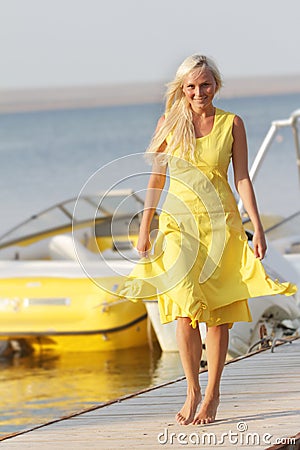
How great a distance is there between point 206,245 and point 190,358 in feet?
1.47

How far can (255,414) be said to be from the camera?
5.73m

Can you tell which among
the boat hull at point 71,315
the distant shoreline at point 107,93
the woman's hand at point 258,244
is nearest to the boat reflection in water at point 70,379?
the boat hull at point 71,315

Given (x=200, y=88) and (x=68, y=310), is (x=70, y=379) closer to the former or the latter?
(x=68, y=310)

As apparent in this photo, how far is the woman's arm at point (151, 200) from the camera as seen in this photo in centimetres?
543

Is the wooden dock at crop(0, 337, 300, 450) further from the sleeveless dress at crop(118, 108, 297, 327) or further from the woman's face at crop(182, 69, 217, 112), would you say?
the woman's face at crop(182, 69, 217, 112)

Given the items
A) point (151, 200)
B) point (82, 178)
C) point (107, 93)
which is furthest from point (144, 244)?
point (107, 93)

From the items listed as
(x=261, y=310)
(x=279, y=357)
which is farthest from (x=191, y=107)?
(x=261, y=310)

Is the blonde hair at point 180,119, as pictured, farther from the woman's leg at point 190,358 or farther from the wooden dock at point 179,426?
the wooden dock at point 179,426

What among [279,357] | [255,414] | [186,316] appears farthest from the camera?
[279,357]

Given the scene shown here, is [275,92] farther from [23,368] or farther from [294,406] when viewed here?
[294,406]

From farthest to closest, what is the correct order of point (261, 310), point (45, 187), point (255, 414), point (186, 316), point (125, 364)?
point (45, 187) < point (125, 364) < point (261, 310) < point (255, 414) < point (186, 316)

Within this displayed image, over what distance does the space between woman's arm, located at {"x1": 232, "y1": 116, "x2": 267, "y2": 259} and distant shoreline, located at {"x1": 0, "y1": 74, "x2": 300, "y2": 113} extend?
58891mm

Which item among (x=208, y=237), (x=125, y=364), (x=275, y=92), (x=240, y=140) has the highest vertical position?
(x=275, y=92)

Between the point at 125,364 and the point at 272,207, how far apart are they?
1344cm
